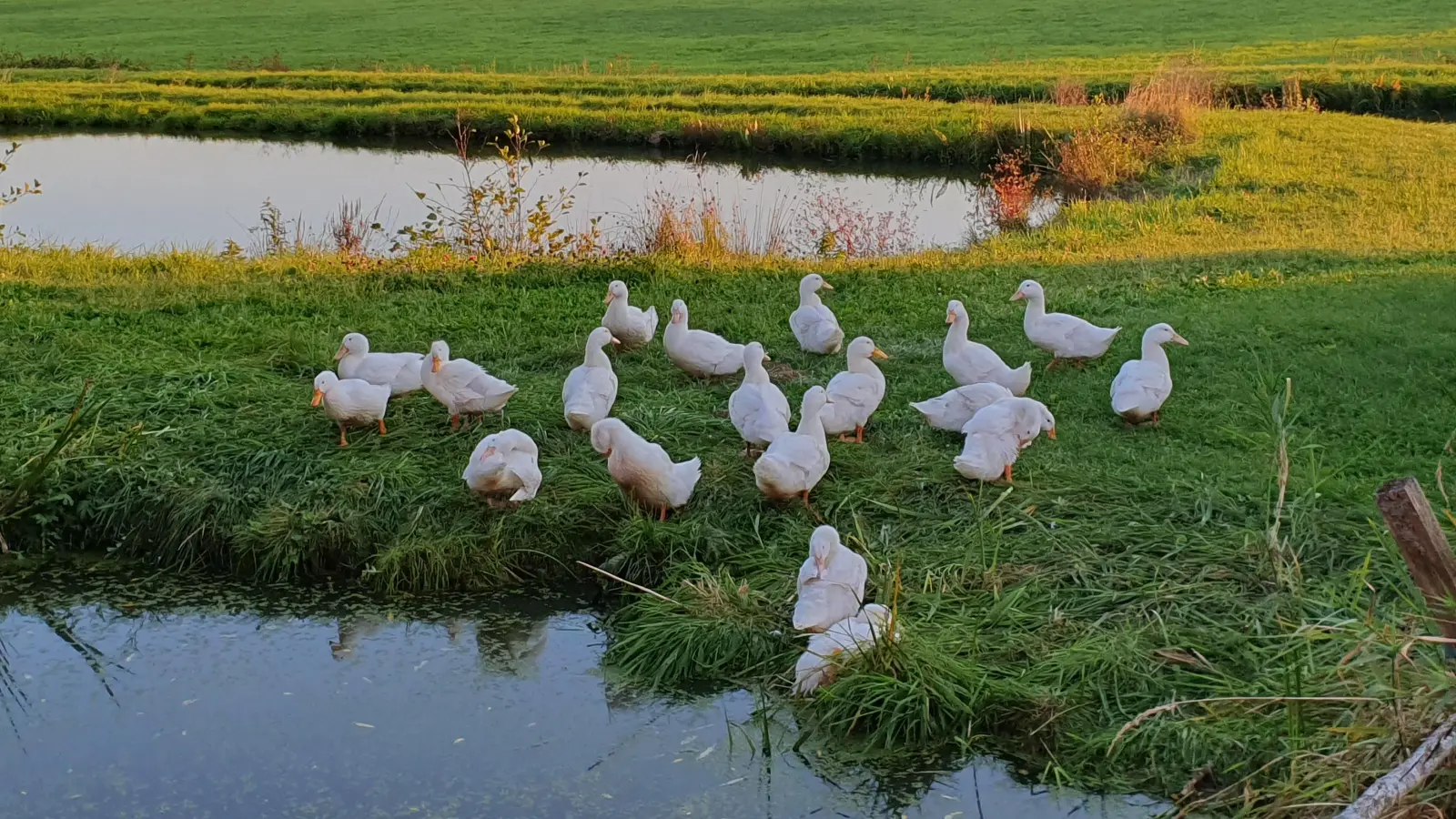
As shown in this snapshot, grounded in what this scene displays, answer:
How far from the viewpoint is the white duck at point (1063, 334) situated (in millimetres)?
9273

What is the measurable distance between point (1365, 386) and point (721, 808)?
5699 mm

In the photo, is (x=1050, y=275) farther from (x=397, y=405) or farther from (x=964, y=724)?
(x=964, y=724)

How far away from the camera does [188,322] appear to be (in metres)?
11.0

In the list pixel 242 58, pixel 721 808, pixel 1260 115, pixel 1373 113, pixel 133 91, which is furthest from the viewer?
pixel 242 58

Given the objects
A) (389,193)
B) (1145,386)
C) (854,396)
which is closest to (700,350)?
(854,396)

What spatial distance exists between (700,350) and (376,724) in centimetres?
399

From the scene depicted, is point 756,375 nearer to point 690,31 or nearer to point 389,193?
point 389,193

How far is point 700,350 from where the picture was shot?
30.7 feet

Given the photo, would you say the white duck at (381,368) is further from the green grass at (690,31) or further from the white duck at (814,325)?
the green grass at (690,31)

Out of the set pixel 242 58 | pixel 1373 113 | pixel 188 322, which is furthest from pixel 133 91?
pixel 1373 113

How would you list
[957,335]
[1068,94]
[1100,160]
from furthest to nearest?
[1068,94]
[1100,160]
[957,335]

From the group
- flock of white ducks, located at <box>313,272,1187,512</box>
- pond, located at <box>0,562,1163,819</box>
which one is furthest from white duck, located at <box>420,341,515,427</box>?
pond, located at <box>0,562,1163,819</box>

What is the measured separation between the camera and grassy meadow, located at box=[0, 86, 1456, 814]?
5590 millimetres

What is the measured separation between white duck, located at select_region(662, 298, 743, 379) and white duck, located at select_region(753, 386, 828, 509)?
1934mm
